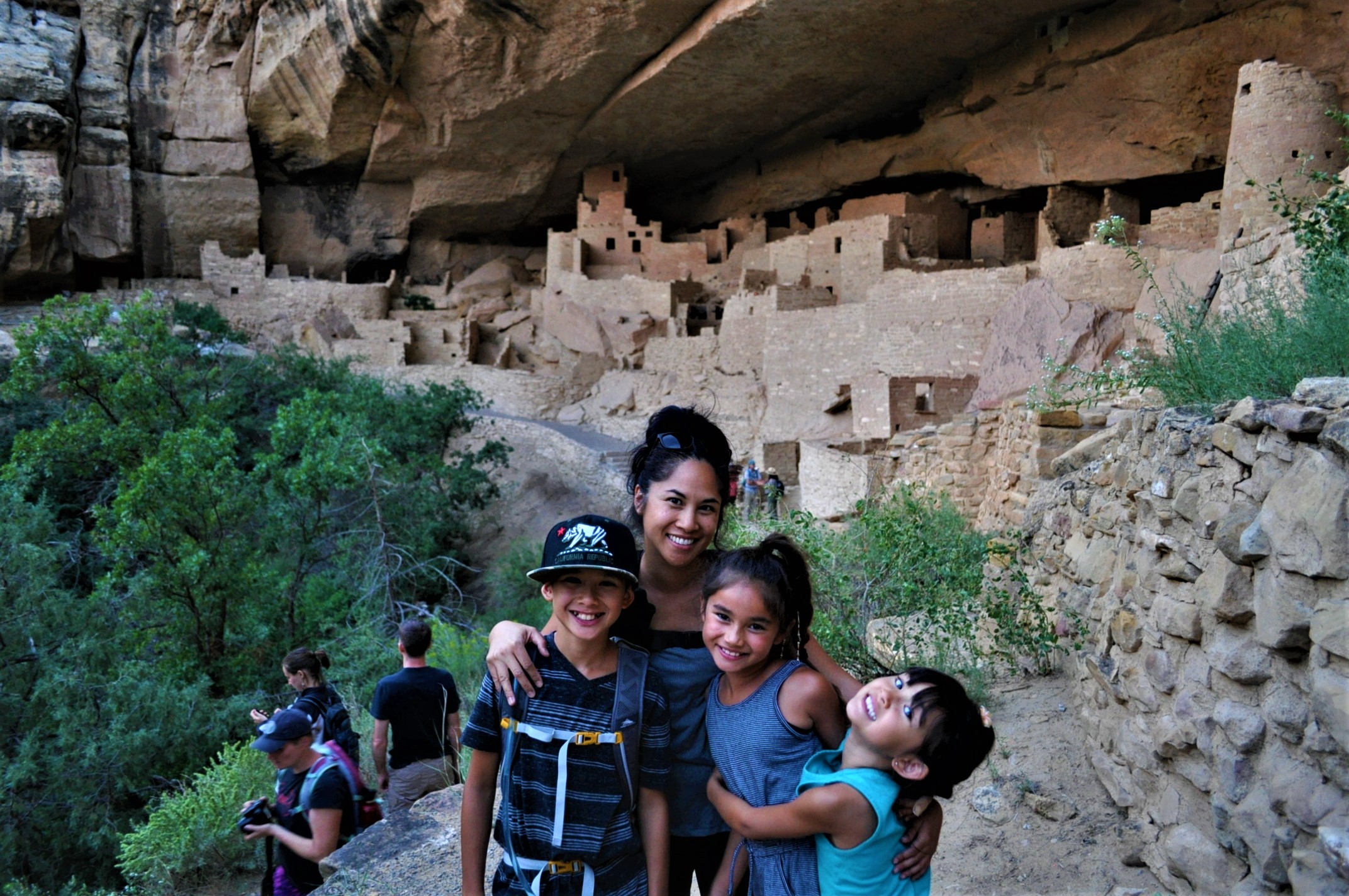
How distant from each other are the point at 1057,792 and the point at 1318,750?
140cm

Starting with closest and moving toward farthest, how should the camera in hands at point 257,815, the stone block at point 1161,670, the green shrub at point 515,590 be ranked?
the stone block at point 1161,670 < the camera in hands at point 257,815 < the green shrub at point 515,590

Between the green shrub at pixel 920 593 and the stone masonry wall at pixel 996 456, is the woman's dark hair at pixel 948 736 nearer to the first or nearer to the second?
the green shrub at pixel 920 593

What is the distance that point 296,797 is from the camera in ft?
11.0

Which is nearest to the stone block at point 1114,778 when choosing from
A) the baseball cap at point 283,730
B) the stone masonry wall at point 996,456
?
the stone masonry wall at point 996,456

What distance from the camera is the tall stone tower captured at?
8.33 metres

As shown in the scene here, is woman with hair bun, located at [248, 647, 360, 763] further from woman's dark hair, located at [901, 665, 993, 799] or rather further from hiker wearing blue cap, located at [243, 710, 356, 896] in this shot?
woman's dark hair, located at [901, 665, 993, 799]

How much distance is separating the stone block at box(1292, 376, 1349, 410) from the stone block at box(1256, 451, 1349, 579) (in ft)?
0.40

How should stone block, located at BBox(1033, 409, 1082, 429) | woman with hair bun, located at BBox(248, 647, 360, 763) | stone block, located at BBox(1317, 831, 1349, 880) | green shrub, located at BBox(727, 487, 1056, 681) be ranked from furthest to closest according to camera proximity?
stone block, located at BBox(1033, 409, 1082, 429), green shrub, located at BBox(727, 487, 1056, 681), woman with hair bun, located at BBox(248, 647, 360, 763), stone block, located at BBox(1317, 831, 1349, 880)

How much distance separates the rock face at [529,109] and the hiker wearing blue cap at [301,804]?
9434 millimetres

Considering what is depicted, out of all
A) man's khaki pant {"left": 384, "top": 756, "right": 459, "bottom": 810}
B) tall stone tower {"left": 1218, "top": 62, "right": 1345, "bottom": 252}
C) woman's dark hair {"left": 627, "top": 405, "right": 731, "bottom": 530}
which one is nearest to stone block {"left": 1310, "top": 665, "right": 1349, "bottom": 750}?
woman's dark hair {"left": 627, "top": 405, "right": 731, "bottom": 530}

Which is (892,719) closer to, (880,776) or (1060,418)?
(880,776)

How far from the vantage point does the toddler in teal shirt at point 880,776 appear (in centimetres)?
184

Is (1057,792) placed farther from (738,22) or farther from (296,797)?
(738,22)

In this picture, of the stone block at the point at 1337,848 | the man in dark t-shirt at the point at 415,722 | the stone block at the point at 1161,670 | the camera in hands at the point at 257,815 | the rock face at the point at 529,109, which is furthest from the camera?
the rock face at the point at 529,109
